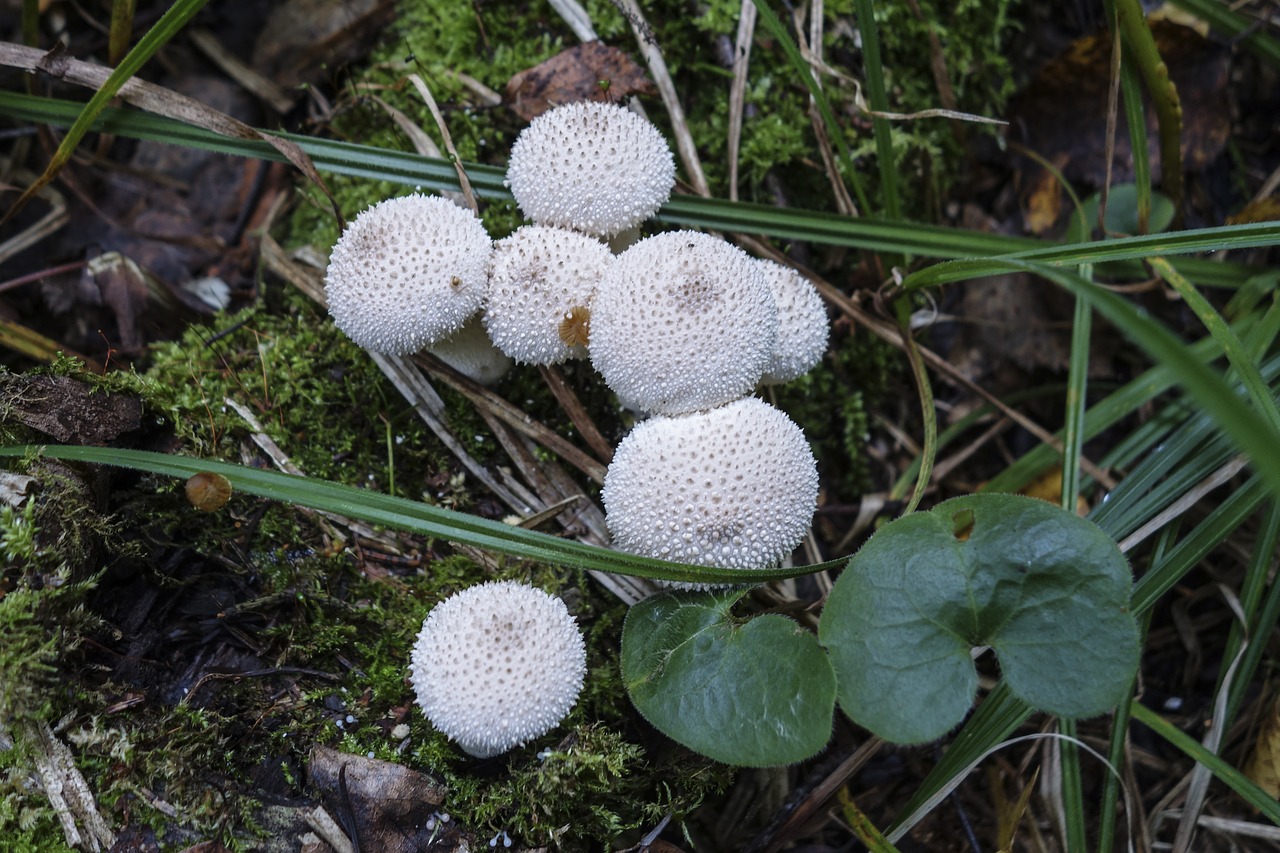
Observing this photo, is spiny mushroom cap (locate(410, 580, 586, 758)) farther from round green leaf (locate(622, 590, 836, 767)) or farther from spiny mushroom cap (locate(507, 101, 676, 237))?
spiny mushroom cap (locate(507, 101, 676, 237))

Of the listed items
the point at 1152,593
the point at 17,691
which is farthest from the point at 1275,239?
the point at 17,691

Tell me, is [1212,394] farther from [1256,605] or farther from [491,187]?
[491,187]

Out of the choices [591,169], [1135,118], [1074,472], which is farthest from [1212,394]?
[1135,118]

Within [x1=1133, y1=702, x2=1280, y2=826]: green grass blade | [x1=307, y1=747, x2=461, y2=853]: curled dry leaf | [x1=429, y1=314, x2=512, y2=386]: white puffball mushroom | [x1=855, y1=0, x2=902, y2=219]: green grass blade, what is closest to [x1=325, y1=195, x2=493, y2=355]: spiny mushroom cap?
[x1=429, y1=314, x2=512, y2=386]: white puffball mushroom

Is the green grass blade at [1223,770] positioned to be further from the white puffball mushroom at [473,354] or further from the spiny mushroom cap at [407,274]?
the spiny mushroom cap at [407,274]

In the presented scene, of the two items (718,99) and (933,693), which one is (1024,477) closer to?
(933,693)

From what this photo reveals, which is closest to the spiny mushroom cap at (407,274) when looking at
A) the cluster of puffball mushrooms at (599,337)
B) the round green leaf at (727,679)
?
the cluster of puffball mushrooms at (599,337)

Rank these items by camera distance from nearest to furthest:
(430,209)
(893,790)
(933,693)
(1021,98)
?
(933,693), (430,209), (893,790), (1021,98)
